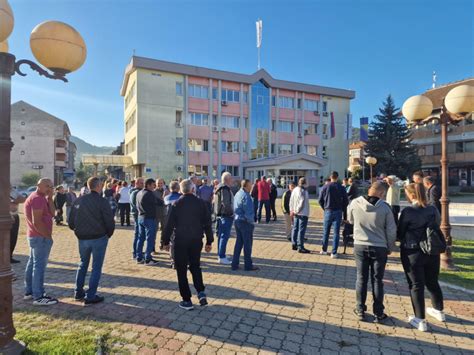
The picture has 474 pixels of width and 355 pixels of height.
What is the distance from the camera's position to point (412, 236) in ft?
13.5

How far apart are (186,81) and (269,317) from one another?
34.0 m

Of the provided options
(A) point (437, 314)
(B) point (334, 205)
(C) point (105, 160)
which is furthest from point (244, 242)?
(C) point (105, 160)

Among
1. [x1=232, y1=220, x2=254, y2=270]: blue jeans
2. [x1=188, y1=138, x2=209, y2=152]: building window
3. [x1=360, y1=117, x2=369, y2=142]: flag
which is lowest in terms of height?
[x1=232, y1=220, x2=254, y2=270]: blue jeans

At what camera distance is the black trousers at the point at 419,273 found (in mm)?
4055

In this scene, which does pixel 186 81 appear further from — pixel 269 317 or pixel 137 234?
pixel 269 317

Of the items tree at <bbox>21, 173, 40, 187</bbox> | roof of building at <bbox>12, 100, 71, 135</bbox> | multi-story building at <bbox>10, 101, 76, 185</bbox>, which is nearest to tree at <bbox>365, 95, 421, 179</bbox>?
tree at <bbox>21, 173, 40, 187</bbox>

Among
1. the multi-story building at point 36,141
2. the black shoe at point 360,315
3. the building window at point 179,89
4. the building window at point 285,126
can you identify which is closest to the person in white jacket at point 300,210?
the black shoe at point 360,315

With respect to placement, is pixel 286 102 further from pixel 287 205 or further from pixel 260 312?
pixel 260 312

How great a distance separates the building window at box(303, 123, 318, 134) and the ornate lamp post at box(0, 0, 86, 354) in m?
40.8

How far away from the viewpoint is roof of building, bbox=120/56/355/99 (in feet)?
107

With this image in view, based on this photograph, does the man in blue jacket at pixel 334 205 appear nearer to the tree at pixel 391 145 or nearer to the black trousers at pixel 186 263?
the black trousers at pixel 186 263

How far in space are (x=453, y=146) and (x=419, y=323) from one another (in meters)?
48.8

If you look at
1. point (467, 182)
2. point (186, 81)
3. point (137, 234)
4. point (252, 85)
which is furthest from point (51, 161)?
point (467, 182)

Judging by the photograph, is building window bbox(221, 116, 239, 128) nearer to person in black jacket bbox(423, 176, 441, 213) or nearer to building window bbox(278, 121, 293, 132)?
building window bbox(278, 121, 293, 132)
